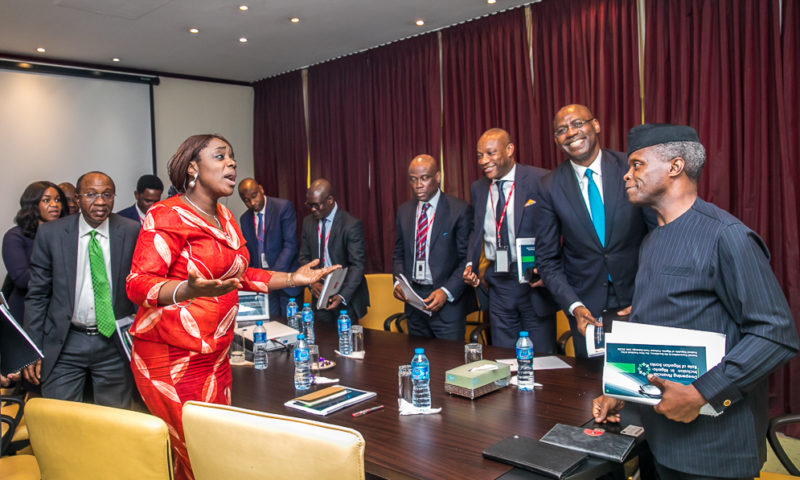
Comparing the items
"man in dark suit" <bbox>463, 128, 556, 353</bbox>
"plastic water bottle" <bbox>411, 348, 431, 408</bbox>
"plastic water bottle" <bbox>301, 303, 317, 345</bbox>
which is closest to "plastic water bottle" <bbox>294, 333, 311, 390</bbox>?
"plastic water bottle" <bbox>411, 348, 431, 408</bbox>

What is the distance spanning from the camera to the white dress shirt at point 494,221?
13.1ft

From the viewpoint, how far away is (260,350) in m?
3.12

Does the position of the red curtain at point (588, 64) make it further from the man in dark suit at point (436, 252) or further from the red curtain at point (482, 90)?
the man in dark suit at point (436, 252)

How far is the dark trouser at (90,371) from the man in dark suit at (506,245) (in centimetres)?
216

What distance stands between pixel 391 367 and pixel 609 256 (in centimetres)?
129

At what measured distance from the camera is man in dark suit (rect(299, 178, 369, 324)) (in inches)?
195

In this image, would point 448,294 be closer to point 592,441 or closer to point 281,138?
point 592,441

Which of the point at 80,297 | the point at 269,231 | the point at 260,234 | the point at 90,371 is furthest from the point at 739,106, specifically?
the point at 90,371

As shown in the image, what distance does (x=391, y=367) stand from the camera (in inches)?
115

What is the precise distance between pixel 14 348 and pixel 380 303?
126 inches

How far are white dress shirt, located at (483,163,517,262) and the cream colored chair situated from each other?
8.89 feet

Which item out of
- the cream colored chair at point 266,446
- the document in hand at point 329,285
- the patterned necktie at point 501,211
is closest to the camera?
the cream colored chair at point 266,446

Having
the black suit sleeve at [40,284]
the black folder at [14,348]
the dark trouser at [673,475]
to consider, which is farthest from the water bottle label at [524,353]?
the black suit sleeve at [40,284]

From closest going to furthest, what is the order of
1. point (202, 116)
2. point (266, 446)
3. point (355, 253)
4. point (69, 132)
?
point (266, 446)
point (355, 253)
point (69, 132)
point (202, 116)
